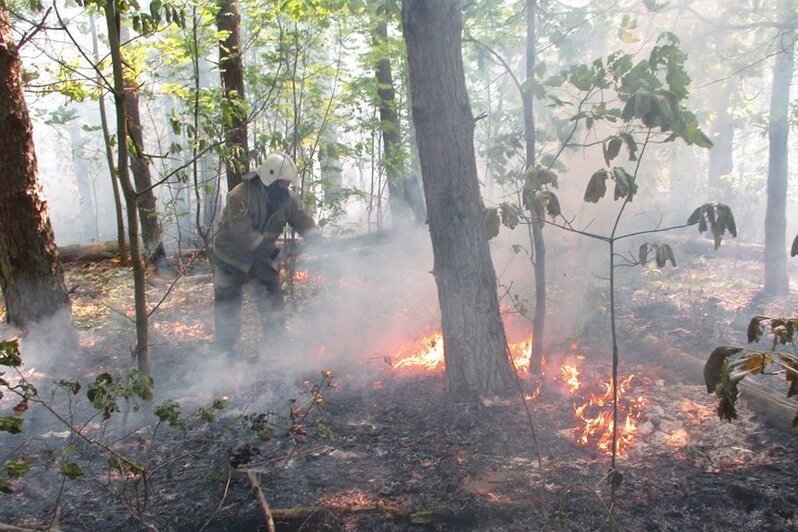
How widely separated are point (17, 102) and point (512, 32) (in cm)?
1255

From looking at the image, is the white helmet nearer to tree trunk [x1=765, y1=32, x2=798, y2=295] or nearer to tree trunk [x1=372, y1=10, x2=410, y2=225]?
tree trunk [x1=372, y1=10, x2=410, y2=225]

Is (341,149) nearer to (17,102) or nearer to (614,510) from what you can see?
(17,102)

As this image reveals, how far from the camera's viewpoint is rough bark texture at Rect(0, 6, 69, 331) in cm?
530

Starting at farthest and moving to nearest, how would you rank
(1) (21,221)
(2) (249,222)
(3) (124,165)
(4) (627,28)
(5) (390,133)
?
(5) (390,133), (2) (249,222), (1) (21,221), (4) (627,28), (3) (124,165)

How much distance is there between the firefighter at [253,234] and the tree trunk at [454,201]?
2114mm

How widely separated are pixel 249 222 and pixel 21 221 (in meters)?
2.38

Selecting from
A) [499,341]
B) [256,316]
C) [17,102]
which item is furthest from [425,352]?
[17,102]

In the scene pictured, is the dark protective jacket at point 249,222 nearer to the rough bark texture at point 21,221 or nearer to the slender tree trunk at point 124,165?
the rough bark texture at point 21,221

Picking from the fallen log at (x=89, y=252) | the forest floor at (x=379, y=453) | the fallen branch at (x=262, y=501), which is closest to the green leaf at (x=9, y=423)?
the forest floor at (x=379, y=453)

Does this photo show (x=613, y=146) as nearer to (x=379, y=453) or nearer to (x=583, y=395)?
(x=583, y=395)

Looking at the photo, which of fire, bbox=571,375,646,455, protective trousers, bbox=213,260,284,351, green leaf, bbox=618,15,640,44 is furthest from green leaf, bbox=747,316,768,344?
protective trousers, bbox=213,260,284,351

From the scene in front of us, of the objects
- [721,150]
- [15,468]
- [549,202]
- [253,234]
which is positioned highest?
[721,150]

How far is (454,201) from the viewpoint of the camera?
500 cm

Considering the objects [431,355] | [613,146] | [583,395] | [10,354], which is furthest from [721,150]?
[10,354]
